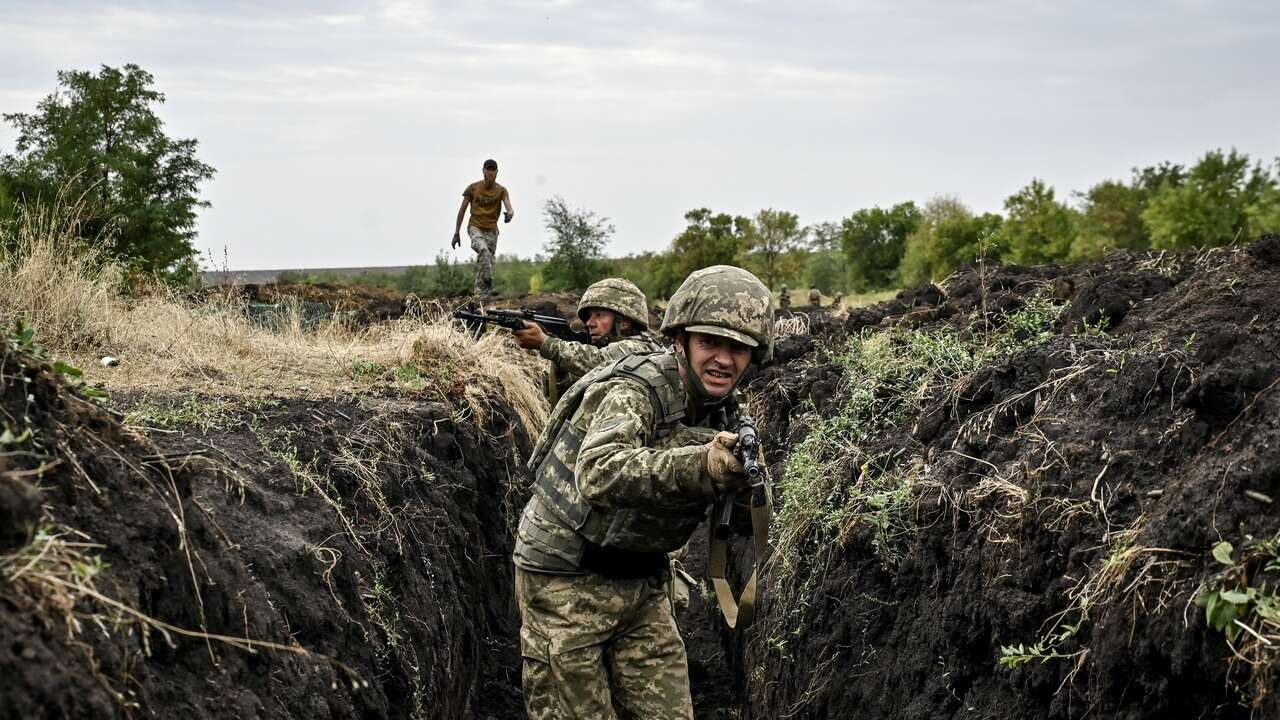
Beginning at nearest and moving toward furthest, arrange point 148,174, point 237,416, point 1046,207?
point 237,416
point 148,174
point 1046,207

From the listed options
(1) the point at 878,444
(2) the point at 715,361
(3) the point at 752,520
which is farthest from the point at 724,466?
(1) the point at 878,444

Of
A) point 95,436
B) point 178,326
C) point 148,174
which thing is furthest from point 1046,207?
point 95,436

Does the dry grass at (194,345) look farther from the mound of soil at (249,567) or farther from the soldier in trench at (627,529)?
the soldier in trench at (627,529)

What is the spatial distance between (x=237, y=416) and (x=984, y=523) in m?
3.73

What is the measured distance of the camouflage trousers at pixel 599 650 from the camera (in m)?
4.80

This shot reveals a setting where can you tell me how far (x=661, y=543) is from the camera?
4.68m

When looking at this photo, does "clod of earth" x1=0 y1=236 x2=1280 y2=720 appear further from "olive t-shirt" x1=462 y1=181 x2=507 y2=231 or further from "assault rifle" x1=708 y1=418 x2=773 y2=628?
"olive t-shirt" x1=462 y1=181 x2=507 y2=231

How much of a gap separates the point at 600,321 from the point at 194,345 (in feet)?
10.4

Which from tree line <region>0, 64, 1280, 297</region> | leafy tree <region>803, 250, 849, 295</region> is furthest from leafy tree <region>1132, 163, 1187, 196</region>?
leafy tree <region>803, 250, 849, 295</region>

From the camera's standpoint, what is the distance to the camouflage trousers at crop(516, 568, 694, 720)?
480 centimetres

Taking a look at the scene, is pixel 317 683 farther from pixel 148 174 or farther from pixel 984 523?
pixel 148 174

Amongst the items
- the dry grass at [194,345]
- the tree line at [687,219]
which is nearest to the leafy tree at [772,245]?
the tree line at [687,219]

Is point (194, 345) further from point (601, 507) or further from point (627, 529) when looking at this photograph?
point (627, 529)

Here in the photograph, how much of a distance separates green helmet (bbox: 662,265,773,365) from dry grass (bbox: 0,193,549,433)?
3434mm
